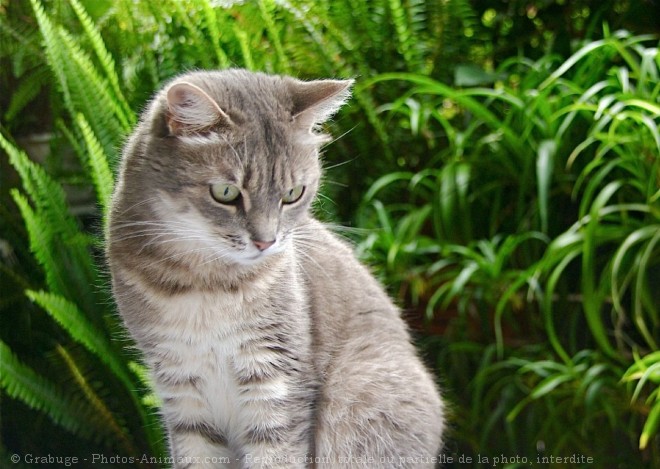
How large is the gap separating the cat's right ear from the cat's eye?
127 mm

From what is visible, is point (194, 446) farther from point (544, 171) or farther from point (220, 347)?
point (544, 171)

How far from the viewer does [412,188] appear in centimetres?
162

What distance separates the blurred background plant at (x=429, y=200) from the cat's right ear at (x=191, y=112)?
16.8 inches

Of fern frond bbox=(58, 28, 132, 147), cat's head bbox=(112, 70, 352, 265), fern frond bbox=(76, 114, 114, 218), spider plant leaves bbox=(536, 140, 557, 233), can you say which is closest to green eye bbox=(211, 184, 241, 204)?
cat's head bbox=(112, 70, 352, 265)

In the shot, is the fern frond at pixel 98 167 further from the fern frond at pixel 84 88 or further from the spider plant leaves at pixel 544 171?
the spider plant leaves at pixel 544 171

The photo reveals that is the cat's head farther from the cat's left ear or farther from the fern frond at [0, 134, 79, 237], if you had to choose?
the fern frond at [0, 134, 79, 237]

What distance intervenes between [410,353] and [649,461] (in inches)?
26.2

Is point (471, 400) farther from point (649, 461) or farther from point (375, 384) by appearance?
point (375, 384)

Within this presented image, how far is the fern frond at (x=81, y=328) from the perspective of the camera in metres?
1.25

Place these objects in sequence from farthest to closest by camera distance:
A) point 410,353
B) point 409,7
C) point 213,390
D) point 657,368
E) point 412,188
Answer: point 409,7 < point 412,188 < point 657,368 < point 410,353 < point 213,390

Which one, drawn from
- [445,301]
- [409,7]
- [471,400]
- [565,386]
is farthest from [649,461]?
[409,7]

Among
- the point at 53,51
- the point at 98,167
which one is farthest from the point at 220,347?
the point at 53,51

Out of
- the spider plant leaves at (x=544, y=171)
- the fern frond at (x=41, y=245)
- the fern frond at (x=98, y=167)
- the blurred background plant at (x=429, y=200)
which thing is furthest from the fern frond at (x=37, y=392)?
the spider plant leaves at (x=544, y=171)

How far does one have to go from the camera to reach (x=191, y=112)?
0.89m
